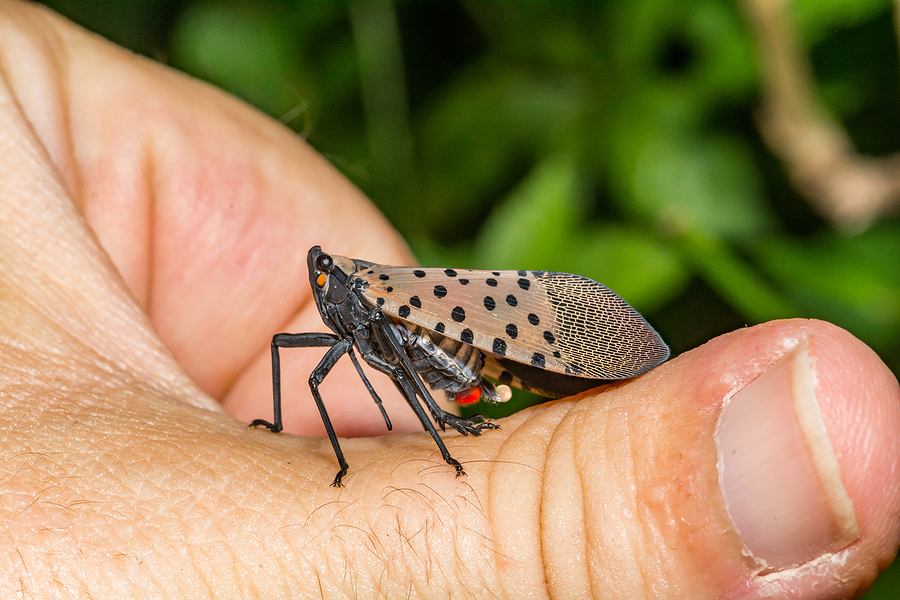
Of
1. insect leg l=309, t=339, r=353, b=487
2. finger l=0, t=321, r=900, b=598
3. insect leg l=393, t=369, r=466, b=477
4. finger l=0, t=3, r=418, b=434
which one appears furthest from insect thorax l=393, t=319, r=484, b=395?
finger l=0, t=321, r=900, b=598

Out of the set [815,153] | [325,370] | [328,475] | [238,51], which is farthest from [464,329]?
[238,51]

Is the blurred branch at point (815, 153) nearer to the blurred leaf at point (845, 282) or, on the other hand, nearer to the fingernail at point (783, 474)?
the blurred leaf at point (845, 282)

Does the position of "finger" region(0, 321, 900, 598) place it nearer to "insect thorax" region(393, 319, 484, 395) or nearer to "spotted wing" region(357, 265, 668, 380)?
"spotted wing" region(357, 265, 668, 380)

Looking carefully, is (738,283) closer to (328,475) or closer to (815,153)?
(815,153)

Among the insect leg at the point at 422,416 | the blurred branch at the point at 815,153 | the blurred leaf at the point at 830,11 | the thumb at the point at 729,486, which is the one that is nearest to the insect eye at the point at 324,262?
the insect leg at the point at 422,416

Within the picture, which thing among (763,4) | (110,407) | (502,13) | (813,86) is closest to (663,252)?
(763,4)

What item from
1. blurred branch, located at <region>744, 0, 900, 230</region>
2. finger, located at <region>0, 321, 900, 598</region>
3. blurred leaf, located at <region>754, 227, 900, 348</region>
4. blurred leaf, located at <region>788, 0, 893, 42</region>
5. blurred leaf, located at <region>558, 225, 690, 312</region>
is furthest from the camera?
blurred branch, located at <region>744, 0, 900, 230</region>
